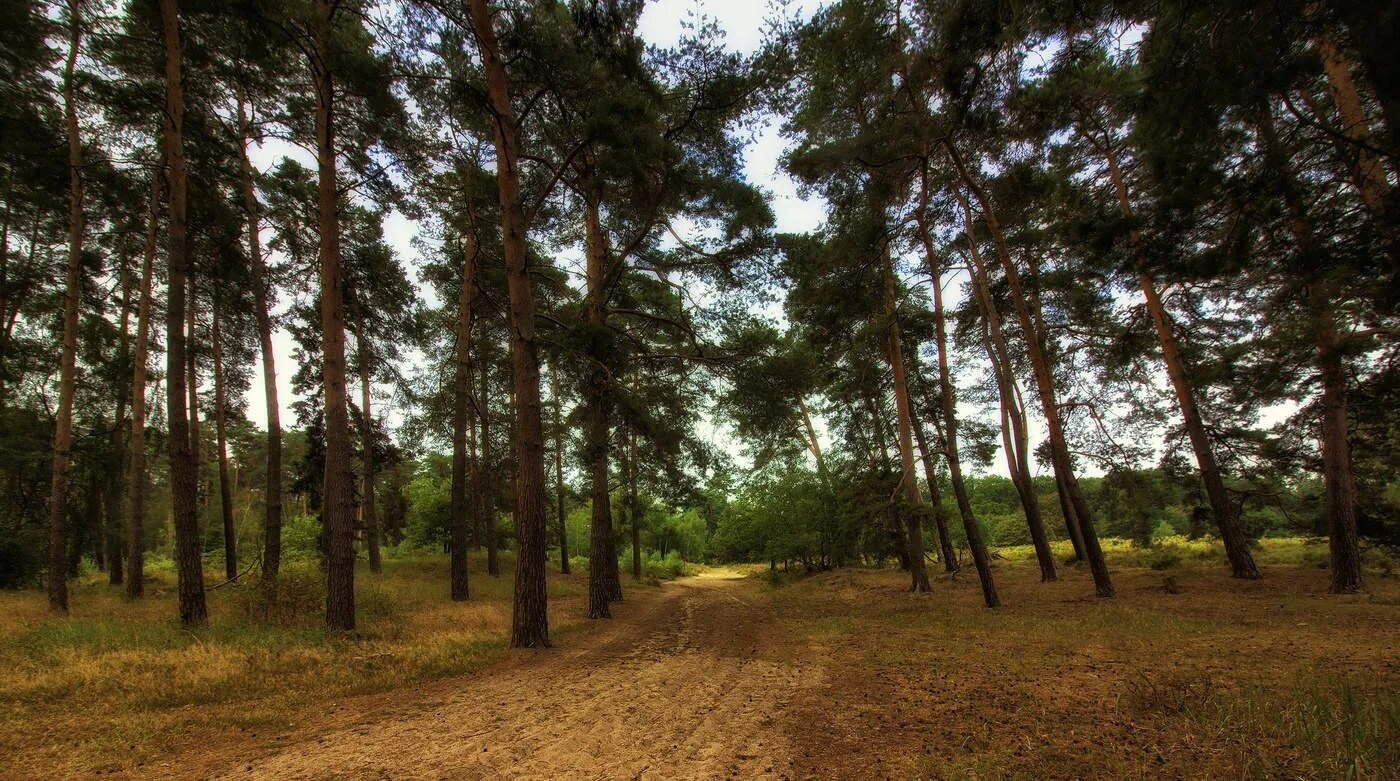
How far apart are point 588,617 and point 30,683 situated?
7.86m

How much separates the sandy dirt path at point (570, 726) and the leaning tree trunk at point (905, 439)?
686 centimetres

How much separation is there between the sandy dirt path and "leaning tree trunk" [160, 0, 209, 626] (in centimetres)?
564

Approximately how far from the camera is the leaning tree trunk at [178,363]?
811 cm

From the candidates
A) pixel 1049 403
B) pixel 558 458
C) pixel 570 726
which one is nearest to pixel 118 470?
pixel 558 458

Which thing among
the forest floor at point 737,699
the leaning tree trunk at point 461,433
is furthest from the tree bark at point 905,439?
the leaning tree trunk at point 461,433

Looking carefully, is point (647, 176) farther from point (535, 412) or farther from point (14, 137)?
point (14, 137)

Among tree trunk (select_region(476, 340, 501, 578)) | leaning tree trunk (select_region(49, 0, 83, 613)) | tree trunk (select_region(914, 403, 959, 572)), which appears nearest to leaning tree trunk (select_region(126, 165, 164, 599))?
leaning tree trunk (select_region(49, 0, 83, 613))

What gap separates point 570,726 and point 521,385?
512 cm

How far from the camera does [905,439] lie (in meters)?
12.5

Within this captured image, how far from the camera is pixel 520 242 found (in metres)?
8.35

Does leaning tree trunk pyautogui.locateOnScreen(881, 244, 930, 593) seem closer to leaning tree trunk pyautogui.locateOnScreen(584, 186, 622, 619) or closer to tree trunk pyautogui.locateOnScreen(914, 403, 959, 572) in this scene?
tree trunk pyautogui.locateOnScreen(914, 403, 959, 572)

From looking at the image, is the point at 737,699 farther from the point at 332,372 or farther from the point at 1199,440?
the point at 1199,440

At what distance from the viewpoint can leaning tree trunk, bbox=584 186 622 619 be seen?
1065 cm

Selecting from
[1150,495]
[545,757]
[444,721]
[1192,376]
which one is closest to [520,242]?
[444,721]
